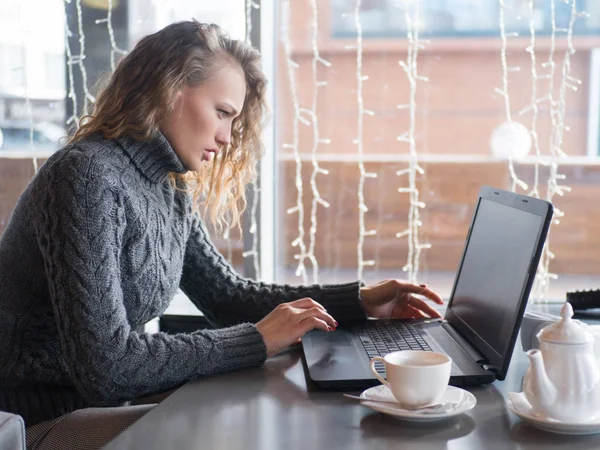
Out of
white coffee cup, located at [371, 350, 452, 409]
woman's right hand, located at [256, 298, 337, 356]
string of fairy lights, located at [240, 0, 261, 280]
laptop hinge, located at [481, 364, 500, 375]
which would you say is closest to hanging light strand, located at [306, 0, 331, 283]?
string of fairy lights, located at [240, 0, 261, 280]

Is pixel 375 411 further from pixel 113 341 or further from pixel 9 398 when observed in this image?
pixel 9 398

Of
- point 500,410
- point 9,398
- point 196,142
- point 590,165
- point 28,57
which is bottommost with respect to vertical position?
point 9,398

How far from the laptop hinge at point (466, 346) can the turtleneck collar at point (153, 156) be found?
58 centimetres

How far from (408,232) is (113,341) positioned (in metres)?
1.36

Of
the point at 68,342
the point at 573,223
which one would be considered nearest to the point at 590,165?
the point at 573,223

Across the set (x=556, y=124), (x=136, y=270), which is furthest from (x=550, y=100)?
(x=136, y=270)

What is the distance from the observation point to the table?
0.87 m

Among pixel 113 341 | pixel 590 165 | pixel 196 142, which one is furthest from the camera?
pixel 590 165

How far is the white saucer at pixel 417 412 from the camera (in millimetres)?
930

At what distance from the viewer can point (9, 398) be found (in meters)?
1.33

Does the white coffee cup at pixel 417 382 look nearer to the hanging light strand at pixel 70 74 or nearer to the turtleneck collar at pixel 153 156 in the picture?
the turtleneck collar at pixel 153 156

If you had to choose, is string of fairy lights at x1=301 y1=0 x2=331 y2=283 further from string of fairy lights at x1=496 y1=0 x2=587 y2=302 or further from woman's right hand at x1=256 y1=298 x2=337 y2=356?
woman's right hand at x1=256 y1=298 x2=337 y2=356

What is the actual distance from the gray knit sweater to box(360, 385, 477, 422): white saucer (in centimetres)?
25

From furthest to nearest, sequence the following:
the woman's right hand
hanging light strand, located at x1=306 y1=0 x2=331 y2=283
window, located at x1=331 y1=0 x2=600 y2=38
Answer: hanging light strand, located at x1=306 y1=0 x2=331 y2=283 < window, located at x1=331 y1=0 x2=600 y2=38 < the woman's right hand
